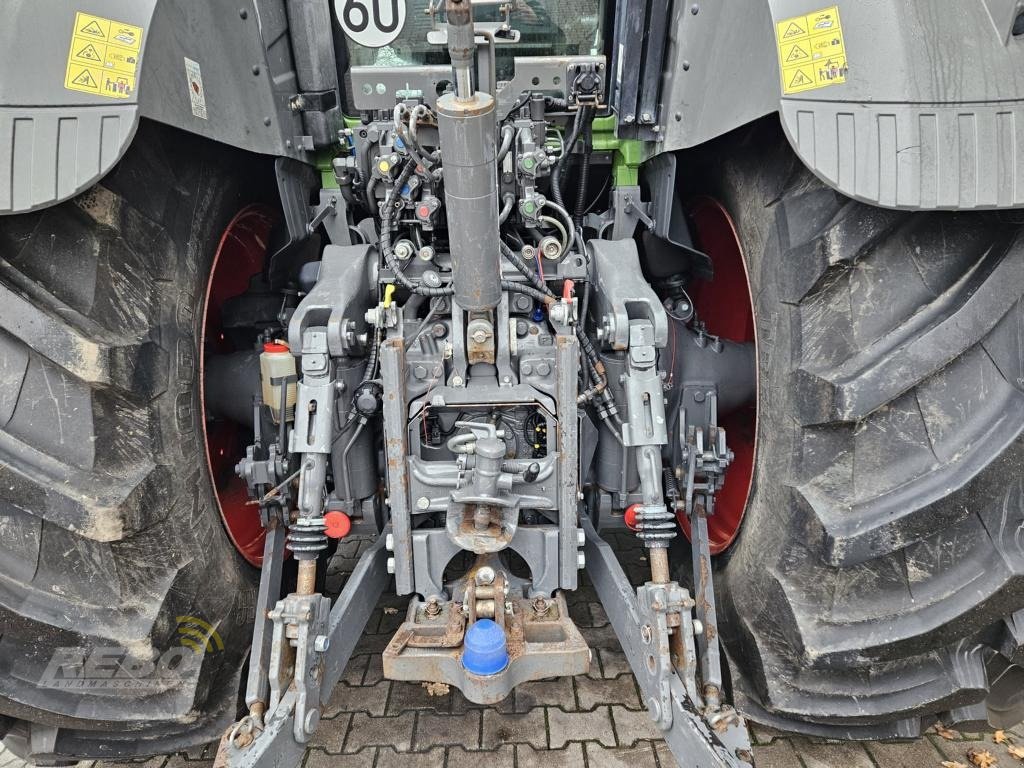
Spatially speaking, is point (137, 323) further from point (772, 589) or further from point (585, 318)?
point (772, 589)

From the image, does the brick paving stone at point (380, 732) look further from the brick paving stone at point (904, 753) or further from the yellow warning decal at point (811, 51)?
the yellow warning decal at point (811, 51)

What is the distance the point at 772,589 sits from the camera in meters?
1.73

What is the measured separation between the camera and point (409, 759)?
2086mm

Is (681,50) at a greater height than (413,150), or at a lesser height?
greater

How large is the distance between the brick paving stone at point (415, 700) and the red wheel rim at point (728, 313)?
1.05 m

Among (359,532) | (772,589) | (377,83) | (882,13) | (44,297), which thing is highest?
(377,83)

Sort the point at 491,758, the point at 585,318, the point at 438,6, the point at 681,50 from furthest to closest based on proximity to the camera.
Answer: the point at 585,318 < the point at 491,758 < the point at 681,50 < the point at 438,6

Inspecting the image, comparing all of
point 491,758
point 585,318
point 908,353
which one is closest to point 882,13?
point 908,353

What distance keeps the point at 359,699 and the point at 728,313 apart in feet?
6.57

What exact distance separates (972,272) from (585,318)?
1067 millimetres

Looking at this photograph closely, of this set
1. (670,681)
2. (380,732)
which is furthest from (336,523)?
(670,681)

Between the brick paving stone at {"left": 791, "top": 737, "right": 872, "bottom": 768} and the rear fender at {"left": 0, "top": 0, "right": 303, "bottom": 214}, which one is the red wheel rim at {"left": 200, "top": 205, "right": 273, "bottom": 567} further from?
the brick paving stone at {"left": 791, "top": 737, "right": 872, "bottom": 768}

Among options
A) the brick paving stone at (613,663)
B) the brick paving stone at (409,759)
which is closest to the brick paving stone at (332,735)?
the brick paving stone at (409,759)

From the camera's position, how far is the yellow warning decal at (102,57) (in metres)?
1.39
